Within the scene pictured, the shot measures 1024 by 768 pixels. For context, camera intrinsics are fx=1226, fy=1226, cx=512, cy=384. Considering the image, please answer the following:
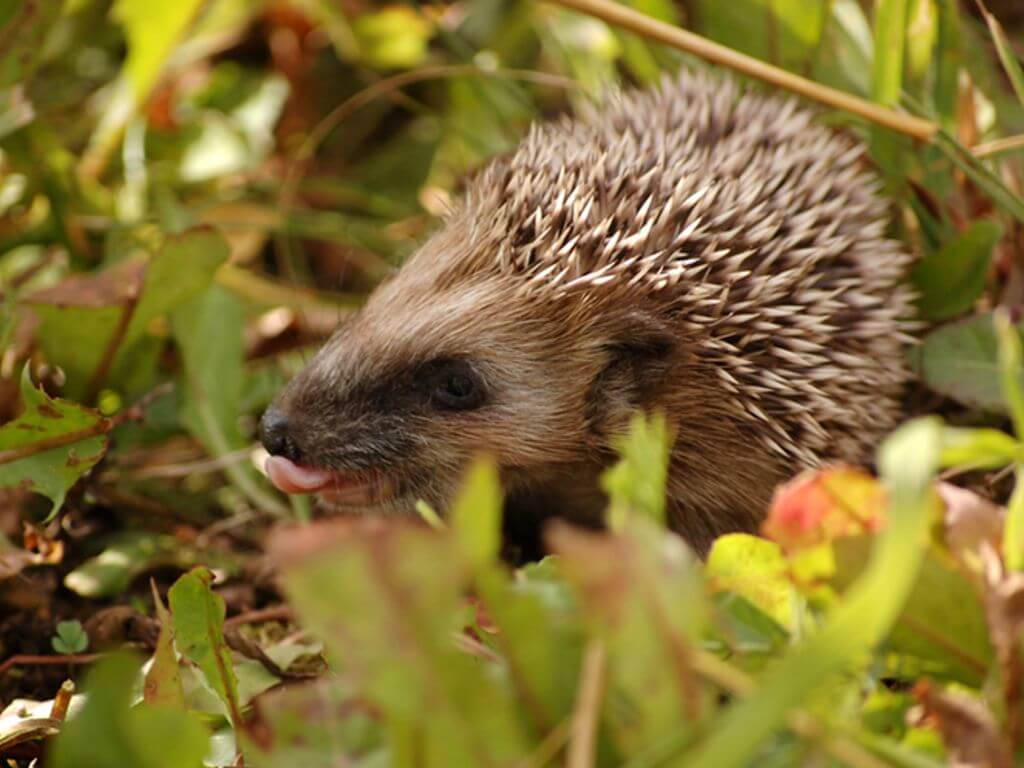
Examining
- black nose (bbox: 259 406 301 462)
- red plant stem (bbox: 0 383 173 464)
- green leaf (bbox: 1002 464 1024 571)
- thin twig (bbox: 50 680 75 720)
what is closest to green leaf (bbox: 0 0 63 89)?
red plant stem (bbox: 0 383 173 464)

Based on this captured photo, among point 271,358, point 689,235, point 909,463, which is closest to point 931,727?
point 909,463

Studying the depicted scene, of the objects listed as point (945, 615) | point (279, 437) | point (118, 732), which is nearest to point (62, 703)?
point (279, 437)

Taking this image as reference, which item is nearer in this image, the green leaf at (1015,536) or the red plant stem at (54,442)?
the green leaf at (1015,536)

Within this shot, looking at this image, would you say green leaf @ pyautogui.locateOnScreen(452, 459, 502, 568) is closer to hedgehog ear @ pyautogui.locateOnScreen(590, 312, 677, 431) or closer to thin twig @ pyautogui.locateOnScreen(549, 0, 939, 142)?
hedgehog ear @ pyautogui.locateOnScreen(590, 312, 677, 431)

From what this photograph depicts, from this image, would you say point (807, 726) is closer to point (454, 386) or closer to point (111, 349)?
point (454, 386)

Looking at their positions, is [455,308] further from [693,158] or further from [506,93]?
[506,93]

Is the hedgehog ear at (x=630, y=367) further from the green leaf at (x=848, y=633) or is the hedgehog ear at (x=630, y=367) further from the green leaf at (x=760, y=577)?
the green leaf at (x=848, y=633)

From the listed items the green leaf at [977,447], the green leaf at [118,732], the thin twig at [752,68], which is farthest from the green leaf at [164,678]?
the thin twig at [752,68]
